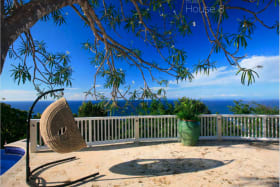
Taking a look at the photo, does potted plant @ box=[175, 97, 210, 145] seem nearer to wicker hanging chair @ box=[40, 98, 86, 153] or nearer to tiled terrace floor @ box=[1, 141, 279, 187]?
tiled terrace floor @ box=[1, 141, 279, 187]

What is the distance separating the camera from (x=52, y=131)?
2.20 meters

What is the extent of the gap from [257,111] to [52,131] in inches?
257

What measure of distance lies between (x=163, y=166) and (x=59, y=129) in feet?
6.93

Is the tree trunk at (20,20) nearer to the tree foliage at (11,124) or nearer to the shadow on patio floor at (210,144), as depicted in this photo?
the shadow on patio floor at (210,144)

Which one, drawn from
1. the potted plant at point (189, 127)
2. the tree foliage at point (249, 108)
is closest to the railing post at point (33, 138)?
the potted plant at point (189, 127)

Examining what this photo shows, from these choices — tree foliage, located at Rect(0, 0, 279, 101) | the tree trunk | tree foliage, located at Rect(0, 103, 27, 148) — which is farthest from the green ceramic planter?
tree foliage, located at Rect(0, 103, 27, 148)

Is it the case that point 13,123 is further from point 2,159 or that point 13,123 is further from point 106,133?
point 106,133

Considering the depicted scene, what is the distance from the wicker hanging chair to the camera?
2181 millimetres

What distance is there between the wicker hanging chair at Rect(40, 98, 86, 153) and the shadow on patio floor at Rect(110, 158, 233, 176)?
39.1 inches

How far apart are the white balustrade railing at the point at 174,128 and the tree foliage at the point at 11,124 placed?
2153 mm

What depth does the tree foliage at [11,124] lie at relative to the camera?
547cm

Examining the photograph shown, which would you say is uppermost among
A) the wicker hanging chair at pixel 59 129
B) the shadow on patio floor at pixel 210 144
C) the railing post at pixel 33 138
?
the wicker hanging chair at pixel 59 129

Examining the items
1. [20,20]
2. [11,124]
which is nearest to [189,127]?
[20,20]

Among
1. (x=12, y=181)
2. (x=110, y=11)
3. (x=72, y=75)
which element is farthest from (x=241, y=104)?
(x=12, y=181)
